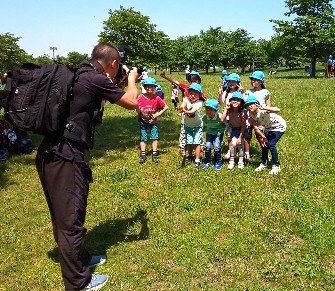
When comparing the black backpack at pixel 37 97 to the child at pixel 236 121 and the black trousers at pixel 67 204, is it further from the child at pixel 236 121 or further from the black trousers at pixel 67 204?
the child at pixel 236 121

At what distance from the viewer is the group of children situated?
28.0 ft

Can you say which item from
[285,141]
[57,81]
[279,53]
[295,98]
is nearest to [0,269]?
[57,81]

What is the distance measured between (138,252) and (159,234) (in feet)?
1.94

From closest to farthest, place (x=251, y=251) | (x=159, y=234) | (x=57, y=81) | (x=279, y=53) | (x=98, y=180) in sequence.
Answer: (x=57, y=81)
(x=251, y=251)
(x=159, y=234)
(x=98, y=180)
(x=279, y=53)

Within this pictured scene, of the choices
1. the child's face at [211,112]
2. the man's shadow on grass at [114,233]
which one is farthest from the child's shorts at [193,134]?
the man's shadow on grass at [114,233]

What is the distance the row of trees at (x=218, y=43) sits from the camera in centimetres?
4331

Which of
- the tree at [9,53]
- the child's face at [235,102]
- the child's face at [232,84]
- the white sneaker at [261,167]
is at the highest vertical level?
the tree at [9,53]

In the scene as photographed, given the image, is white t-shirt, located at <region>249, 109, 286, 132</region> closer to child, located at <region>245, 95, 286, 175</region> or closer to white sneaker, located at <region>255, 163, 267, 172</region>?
child, located at <region>245, 95, 286, 175</region>

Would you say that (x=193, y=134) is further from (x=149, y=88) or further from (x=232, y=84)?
(x=149, y=88)

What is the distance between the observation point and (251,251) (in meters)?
5.47

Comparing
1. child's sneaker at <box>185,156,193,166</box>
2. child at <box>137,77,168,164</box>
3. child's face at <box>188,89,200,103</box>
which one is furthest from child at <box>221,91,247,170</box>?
child at <box>137,77,168,164</box>

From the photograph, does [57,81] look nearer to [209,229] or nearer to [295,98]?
[209,229]

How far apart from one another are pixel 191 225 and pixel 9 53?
3042 cm

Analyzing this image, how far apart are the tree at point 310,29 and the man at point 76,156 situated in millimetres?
43522
